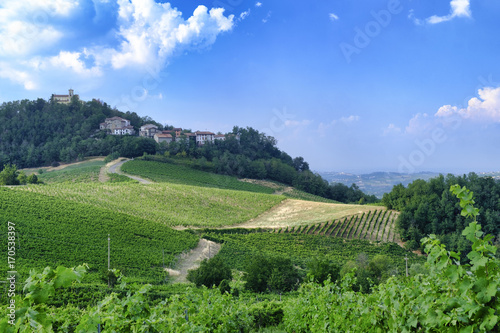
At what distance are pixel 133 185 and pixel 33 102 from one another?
72.9m

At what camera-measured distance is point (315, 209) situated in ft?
182

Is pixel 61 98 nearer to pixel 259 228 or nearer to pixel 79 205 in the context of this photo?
pixel 79 205

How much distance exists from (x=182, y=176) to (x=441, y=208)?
164 feet

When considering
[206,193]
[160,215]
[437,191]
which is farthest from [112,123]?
[437,191]

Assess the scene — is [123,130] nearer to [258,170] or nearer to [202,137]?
[202,137]

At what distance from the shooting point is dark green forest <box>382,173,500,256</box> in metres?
43.8

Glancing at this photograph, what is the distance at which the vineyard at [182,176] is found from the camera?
225 feet

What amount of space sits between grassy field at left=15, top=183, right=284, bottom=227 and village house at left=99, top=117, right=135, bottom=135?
4895 cm

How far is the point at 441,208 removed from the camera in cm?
4772

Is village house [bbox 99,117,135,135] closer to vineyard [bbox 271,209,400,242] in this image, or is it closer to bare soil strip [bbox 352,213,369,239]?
vineyard [bbox 271,209,400,242]

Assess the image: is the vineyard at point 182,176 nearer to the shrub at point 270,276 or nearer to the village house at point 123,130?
the village house at point 123,130

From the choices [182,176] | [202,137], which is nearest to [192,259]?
[182,176]

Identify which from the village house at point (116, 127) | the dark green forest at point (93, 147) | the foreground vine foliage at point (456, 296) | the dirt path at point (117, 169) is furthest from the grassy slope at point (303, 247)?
the village house at point (116, 127)

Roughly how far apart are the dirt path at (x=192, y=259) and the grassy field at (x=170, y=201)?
8080mm
